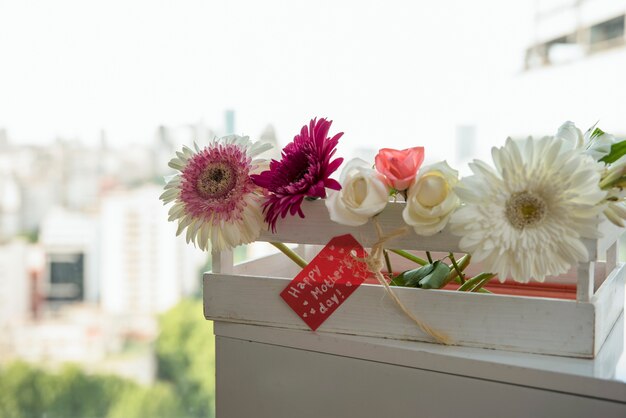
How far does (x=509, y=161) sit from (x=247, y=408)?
1.55 feet

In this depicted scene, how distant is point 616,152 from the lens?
30.5 inches

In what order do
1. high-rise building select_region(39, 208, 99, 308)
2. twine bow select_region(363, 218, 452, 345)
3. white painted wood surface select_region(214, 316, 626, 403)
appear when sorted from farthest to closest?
high-rise building select_region(39, 208, 99, 308), twine bow select_region(363, 218, 452, 345), white painted wood surface select_region(214, 316, 626, 403)

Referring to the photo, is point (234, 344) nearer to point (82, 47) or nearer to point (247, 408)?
point (247, 408)

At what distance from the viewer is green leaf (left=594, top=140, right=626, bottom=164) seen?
77cm

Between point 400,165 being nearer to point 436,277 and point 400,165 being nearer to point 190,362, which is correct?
point 436,277

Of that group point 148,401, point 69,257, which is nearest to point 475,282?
point 69,257

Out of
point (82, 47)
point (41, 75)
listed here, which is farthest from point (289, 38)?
point (41, 75)

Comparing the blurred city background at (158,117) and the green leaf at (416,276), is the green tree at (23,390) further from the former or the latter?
the green leaf at (416,276)

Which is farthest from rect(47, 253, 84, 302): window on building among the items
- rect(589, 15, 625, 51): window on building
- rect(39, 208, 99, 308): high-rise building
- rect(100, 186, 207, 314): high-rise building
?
rect(589, 15, 625, 51): window on building

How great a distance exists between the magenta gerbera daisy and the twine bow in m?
0.08

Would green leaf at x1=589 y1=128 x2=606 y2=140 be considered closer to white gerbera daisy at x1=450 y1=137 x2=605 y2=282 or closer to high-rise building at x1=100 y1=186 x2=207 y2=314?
white gerbera daisy at x1=450 y1=137 x2=605 y2=282

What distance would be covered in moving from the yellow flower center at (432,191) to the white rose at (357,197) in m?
0.04

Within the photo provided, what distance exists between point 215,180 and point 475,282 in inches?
14.1

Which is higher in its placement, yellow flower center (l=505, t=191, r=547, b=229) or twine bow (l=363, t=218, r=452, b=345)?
yellow flower center (l=505, t=191, r=547, b=229)
